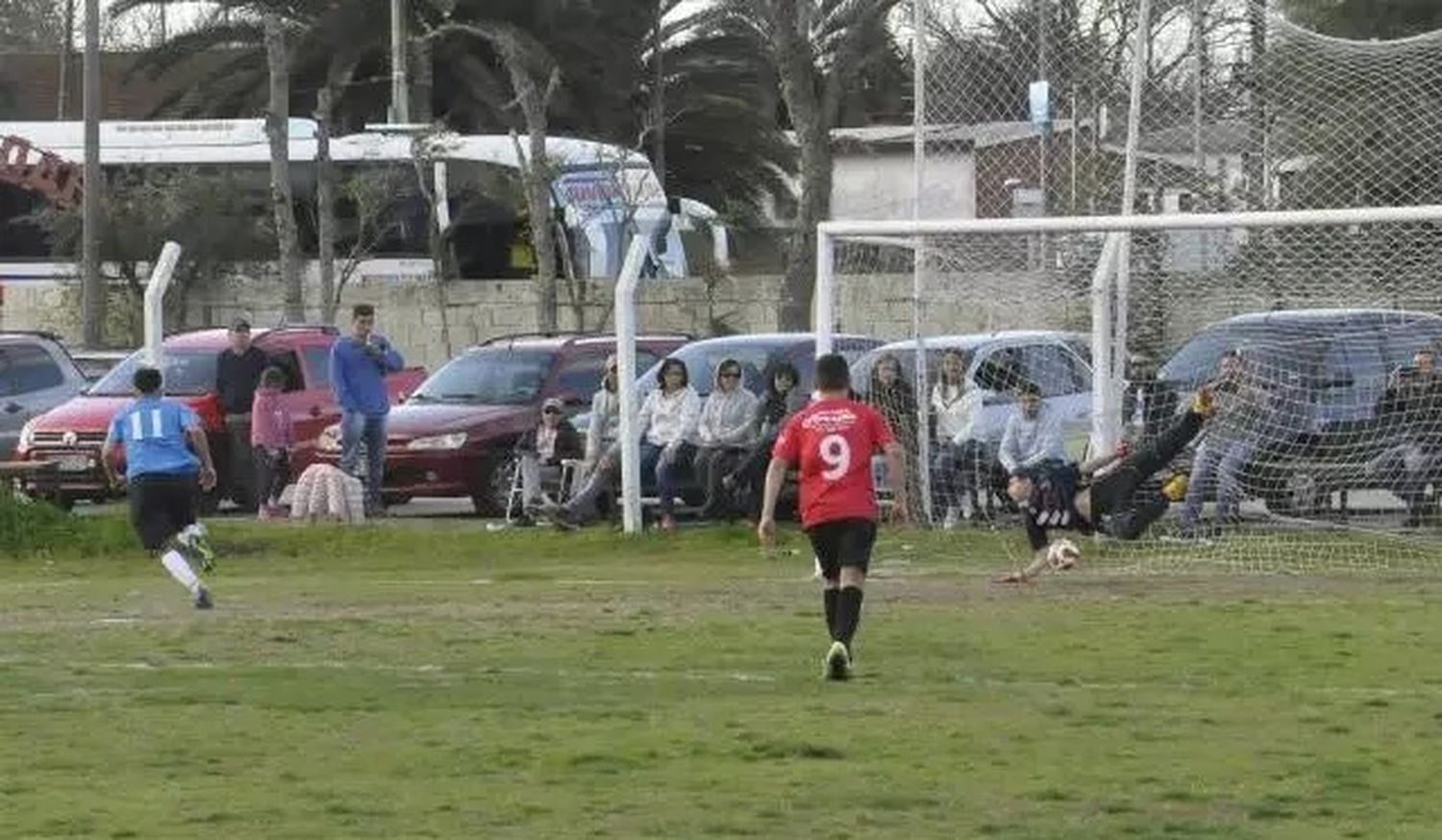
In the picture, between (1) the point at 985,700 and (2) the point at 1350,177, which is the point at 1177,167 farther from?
(1) the point at 985,700

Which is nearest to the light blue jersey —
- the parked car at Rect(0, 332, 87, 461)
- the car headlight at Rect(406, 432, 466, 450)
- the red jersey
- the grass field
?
the grass field

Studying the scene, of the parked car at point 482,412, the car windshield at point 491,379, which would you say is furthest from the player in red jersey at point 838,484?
the car windshield at point 491,379

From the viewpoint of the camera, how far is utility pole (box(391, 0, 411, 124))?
175ft

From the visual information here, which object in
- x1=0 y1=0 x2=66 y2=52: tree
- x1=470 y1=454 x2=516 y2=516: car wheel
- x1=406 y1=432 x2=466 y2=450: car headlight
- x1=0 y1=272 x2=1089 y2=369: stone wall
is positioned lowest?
x1=470 y1=454 x2=516 y2=516: car wheel

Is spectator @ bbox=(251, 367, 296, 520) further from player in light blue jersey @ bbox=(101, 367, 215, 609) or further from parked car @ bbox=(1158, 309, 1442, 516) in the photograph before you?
parked car @ bbox=(1158, 309, 1442, 516)

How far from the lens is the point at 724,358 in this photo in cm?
2927

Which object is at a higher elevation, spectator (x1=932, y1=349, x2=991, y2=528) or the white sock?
spectator (x1=932, y1=349, x2=991, y2=528)

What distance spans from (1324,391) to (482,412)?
9043mm

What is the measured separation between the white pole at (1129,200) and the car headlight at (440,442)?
6582 millimetres

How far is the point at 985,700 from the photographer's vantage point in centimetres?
1530

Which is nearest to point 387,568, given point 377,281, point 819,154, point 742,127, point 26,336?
point 26,336

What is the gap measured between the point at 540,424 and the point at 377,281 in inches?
893

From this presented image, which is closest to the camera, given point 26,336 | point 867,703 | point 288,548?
point 867,703

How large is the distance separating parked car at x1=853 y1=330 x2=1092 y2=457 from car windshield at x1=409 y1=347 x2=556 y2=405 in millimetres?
4857
